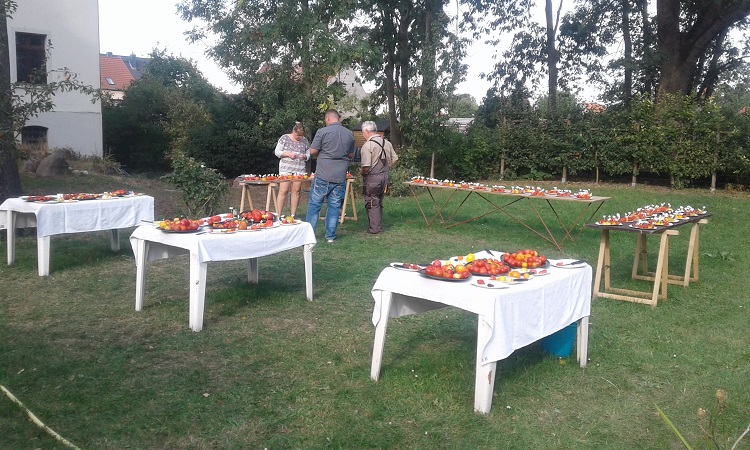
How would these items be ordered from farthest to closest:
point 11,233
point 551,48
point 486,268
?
point 551,48 → point 11,233 → point 486,268

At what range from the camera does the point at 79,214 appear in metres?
7.06

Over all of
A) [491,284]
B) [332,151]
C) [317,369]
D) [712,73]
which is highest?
[712,73]

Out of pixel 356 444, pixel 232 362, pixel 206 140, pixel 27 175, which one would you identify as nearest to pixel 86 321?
pixel 232 362

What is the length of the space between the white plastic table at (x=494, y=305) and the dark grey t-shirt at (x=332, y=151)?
475 cm

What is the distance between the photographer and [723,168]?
16234 mm

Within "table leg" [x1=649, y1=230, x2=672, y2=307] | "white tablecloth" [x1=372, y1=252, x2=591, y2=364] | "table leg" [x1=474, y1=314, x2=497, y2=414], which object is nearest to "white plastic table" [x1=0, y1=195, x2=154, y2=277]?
"white tablecloth" [x1=372, y1=252, x2=591, y2=364]

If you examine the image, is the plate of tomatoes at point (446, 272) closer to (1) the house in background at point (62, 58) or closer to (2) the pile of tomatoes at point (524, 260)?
(2) the pile of tomatoes at point (524, 260)

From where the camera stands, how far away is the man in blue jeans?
8805 millimetres

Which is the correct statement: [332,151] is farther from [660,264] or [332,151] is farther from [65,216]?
[660,264]

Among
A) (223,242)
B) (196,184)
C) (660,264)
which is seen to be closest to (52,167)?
(196,184)

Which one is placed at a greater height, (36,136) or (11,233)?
(36,136)

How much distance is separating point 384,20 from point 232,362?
725 inches

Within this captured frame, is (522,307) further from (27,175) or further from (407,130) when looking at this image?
(407,130)

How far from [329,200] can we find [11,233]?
3857 millimetres
